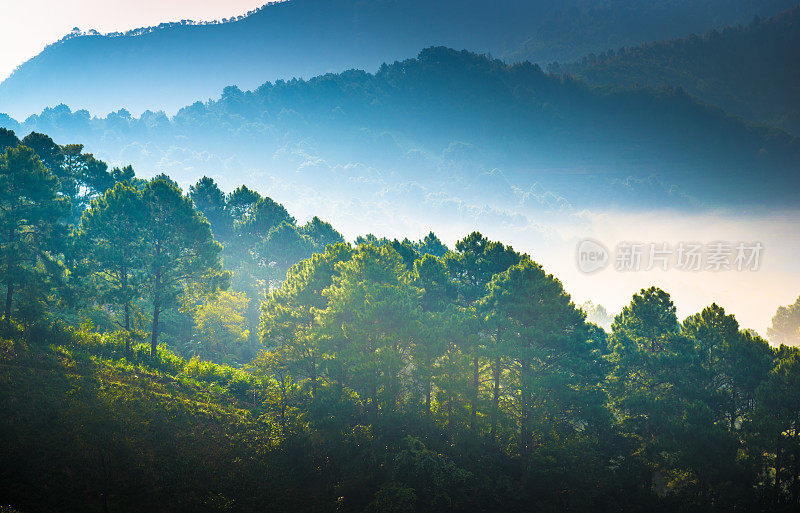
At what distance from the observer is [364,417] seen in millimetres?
29375

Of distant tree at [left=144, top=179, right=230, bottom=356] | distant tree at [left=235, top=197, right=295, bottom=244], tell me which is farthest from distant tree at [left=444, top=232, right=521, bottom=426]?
distant tree at [left=235, top=197, right=295, bottom=244]

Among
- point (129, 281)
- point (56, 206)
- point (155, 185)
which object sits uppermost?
point (155, 185)

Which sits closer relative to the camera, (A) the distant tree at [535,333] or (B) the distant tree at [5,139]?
(A) the distant tree at [535,333]

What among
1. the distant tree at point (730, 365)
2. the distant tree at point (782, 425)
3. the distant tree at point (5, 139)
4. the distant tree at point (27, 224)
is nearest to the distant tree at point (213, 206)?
the distant tree at point (5, 139)

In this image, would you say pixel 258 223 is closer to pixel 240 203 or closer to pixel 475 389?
pixel 240 203

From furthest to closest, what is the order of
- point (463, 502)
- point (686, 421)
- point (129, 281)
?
1. point (129, 281)
2. point (686, 421)
3. point (463, 502)

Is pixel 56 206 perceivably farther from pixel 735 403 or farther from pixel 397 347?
pixel 735 403

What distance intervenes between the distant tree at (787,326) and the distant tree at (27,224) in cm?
14034

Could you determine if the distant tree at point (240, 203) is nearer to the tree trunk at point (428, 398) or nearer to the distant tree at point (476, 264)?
the distant tree at point (476, 264)

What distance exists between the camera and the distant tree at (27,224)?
28.8 meters

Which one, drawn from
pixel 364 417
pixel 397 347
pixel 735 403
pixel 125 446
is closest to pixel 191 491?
pixel 125 446

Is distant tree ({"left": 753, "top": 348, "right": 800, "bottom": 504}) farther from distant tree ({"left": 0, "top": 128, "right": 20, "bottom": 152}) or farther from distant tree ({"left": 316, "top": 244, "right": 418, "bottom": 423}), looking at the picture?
distant tree ({"left": 0, "top": 128, "right": 20, "bottom": 152})

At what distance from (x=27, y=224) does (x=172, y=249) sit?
31.8 feet

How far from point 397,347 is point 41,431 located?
2065cm
